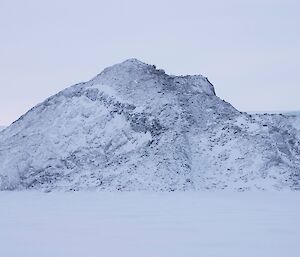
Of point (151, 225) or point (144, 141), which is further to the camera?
point (144, 141)

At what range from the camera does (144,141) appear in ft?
77.2

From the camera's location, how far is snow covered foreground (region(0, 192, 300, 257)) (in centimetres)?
939

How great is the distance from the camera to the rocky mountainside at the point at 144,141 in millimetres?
21734

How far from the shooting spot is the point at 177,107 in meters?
25.7

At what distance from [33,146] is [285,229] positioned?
15856 millimetres

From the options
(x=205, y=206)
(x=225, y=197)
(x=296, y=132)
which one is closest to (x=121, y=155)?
(x=225, y=197)

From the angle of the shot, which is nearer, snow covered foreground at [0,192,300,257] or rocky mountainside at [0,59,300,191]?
snow covered foreground at [0,192,300,257]

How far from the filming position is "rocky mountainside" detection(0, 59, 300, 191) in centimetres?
2173

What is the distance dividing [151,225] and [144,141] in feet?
36.8

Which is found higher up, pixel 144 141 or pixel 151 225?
pixel 144 141

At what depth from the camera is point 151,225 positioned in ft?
40.9

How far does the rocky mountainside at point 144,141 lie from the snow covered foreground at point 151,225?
6.79ft

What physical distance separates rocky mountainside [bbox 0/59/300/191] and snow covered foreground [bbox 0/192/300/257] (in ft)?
6.79

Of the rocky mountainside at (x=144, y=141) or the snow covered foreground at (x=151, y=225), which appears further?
the rocky mountainside at (x=144, y=141)
